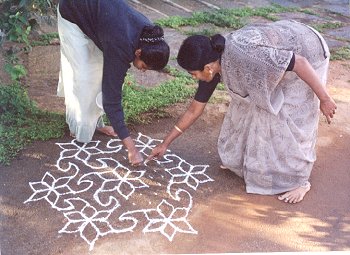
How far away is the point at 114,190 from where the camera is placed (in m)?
3.76

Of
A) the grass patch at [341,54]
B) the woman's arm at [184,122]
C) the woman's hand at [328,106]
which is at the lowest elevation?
the grass patch at [341,54]

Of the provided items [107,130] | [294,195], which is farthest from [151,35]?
[294,195]

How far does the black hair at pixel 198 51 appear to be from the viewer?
10.5 feet

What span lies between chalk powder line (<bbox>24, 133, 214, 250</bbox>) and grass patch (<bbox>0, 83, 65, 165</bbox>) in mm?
259

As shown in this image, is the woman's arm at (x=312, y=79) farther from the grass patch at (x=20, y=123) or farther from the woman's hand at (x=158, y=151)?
the grass patch at (x=20, y=123)

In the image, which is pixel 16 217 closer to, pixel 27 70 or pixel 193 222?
pixel 193 222

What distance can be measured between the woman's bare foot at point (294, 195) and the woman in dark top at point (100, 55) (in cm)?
111

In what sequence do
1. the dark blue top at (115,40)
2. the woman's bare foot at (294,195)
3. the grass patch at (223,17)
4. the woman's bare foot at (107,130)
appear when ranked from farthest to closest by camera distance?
the grass patch at (223,17) < the woman's bare foot at (107,130) < the woman's bare foot at (294,195) < the dark blue top at (115,40)

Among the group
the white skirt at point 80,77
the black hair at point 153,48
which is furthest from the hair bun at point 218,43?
the white skirt at point 80,77

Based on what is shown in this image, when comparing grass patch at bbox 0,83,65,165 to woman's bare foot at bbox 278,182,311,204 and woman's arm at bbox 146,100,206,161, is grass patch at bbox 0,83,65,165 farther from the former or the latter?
woman's bare foot at bbox 278,182,311,204

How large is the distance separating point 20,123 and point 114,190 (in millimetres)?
1287

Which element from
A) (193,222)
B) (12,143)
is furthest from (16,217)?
(193,222)

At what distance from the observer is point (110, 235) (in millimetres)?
3326

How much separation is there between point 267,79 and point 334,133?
172cm
